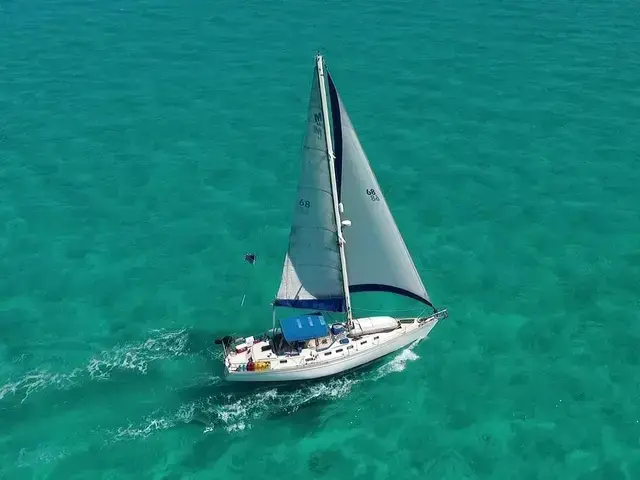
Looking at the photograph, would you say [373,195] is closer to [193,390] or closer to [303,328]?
[303,328]

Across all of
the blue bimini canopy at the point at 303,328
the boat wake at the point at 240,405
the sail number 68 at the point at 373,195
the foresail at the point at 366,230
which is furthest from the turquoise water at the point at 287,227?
the sail number 68 at the point at 373,195

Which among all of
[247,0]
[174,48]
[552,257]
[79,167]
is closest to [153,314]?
[79,167]

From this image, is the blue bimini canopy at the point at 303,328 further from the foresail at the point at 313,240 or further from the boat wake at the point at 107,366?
the boat wake at the point at 107,366

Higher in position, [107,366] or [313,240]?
[313,240]

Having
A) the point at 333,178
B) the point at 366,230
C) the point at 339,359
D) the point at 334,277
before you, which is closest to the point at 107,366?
the point at 339,359

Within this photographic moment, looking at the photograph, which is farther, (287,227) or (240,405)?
(287,227)

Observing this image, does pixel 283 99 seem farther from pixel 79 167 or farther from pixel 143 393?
pixel 143 393
